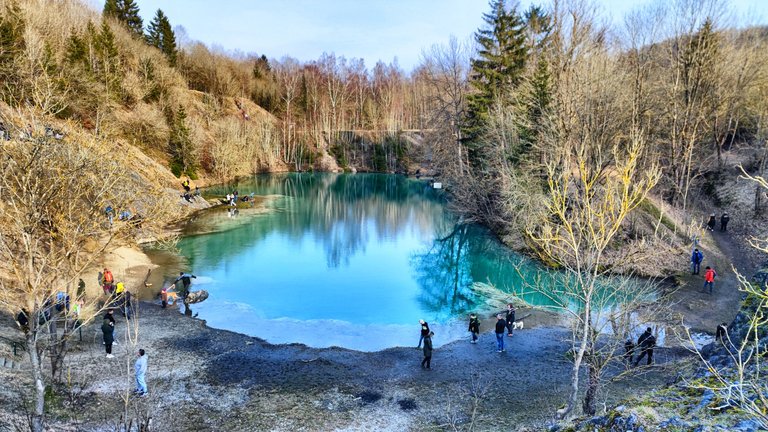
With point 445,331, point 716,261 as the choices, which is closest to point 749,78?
point 716,261

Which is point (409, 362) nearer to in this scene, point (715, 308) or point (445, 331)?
point (445, 331)

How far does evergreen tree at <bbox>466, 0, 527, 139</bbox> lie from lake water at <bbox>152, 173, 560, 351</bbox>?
11.1m

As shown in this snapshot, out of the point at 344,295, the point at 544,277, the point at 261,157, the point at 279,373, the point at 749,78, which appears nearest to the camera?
the point at 279,373

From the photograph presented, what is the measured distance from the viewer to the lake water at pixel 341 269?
20.7 metres

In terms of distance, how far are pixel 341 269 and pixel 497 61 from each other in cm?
2622

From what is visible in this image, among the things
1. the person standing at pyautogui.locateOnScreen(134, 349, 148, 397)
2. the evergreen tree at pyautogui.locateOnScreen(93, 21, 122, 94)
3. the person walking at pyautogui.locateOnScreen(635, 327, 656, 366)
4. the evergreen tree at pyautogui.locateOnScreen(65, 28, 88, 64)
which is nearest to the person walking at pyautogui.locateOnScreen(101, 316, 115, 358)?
the person standing at pyautogui.locateOnScreen(134, 349, 148, 397)

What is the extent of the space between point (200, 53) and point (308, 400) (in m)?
80.5

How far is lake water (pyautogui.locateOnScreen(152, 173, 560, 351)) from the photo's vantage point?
20.7 meters

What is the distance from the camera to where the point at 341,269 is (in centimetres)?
2953

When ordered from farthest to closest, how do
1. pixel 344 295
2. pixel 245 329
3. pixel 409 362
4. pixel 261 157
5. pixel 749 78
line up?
pixel 261 157
pixel 749 78
pixel 344 295
pixel 245 329
pixel 409 362

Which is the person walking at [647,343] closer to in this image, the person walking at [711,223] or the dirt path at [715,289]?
the dirt path at [715,289]

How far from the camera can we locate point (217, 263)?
28.6m

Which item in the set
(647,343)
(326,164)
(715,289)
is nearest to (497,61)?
(715,289)

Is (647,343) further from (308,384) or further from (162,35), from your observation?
(162,35)
